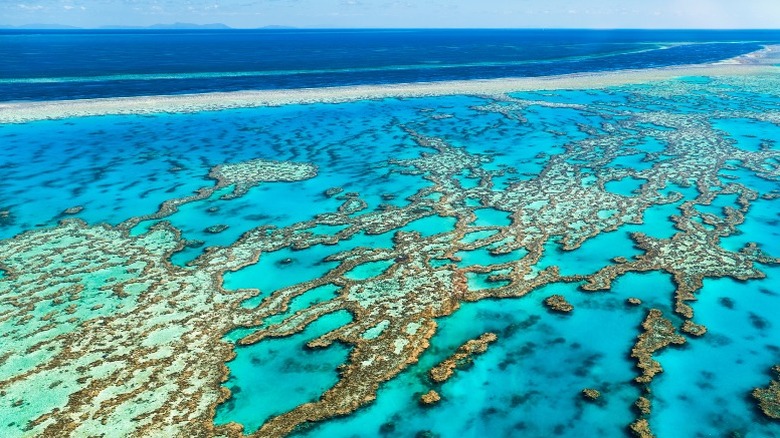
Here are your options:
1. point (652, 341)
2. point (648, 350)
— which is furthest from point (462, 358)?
point (652, 341)

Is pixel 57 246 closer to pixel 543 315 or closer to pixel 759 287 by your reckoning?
pixel 543 315

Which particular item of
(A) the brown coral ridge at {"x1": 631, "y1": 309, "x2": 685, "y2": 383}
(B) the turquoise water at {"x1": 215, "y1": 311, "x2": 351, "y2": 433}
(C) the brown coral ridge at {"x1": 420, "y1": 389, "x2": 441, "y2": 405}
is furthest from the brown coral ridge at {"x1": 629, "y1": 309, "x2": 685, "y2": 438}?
(B) the turquoise water at {"x1": 215, "y1": 311, "x2": 351, "y2": 433}

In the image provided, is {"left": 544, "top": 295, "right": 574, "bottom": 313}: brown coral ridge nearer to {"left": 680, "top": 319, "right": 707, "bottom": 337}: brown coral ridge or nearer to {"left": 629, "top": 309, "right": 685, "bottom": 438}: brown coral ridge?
{"left": 629, "top": 309, "right": 685, "bottom": 438}: brown coral ridge

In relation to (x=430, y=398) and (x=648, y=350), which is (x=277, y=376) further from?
(x=648, y=350)

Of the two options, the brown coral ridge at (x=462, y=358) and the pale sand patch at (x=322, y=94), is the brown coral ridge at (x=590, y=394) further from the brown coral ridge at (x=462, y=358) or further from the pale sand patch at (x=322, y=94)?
the pale sand patch at (x=322, y=94)

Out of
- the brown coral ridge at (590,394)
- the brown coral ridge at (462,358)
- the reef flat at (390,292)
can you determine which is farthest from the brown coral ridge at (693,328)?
the brown coral ridge at (462,358)
